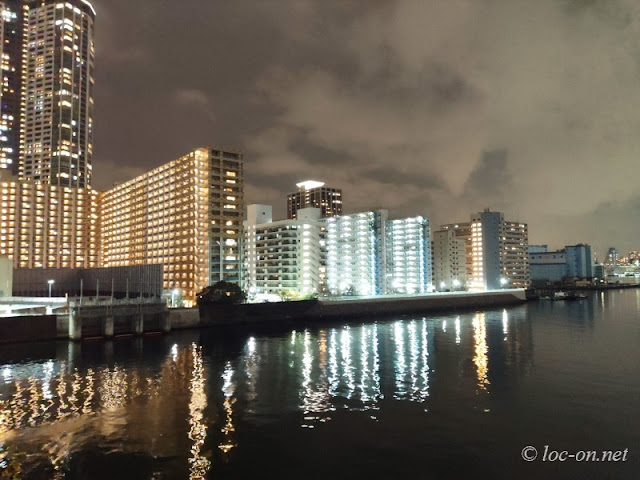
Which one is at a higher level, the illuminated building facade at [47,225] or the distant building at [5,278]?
the illuminated building facade at [47,225]

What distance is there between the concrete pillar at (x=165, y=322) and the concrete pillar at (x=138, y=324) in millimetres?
3487

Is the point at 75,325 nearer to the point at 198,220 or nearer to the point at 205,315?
the point at 205,315

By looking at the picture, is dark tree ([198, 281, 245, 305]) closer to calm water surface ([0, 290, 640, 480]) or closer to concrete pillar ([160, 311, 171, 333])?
concrete pillar ([160, 311, 171, 333])

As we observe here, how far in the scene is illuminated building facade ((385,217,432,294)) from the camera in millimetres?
170000

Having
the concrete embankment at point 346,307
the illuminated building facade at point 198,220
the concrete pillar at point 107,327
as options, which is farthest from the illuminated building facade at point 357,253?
the concrete pillar at point 107,327

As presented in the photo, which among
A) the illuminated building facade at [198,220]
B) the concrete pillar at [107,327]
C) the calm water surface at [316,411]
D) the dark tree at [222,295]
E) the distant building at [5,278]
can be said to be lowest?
the calm water surface at [316,411]

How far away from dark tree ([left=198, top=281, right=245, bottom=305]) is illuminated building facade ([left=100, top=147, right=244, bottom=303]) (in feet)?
96.6

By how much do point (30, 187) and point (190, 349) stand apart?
14726cm

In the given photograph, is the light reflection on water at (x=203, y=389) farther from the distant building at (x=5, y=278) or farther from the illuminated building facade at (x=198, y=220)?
the illuminated building facade at (x=198, y=220)

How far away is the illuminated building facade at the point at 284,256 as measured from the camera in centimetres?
15012

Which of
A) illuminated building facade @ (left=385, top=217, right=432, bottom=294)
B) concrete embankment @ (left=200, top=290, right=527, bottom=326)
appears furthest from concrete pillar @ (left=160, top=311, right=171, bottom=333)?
illuminated building facade @ (left=385, top=217, right=432, bottom=294)

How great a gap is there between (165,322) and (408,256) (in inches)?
4467

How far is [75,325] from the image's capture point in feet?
230

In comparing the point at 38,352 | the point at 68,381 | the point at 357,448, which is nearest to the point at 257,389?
the point at 357,448
